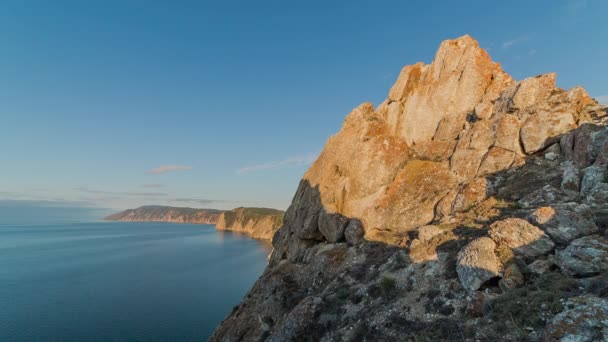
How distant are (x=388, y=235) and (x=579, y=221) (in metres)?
15.7

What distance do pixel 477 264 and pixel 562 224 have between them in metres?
5.60

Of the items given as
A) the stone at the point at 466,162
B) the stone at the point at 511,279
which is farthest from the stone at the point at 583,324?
the stone at the point at 466,162

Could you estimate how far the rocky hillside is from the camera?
1428cm

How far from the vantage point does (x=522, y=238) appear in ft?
56.3

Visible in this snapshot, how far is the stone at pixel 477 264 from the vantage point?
16188mm

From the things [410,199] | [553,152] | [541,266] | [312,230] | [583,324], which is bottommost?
[583,324]

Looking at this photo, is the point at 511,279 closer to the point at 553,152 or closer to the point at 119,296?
the point at 553,152

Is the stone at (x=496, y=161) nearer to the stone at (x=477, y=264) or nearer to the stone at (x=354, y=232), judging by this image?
the stone at (x=354, y=232)

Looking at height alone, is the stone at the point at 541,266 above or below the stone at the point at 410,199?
below

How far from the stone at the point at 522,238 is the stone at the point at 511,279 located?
1.78m

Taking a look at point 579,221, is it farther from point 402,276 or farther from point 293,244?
point 293,244

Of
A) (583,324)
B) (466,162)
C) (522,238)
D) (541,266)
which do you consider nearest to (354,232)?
(466,162)

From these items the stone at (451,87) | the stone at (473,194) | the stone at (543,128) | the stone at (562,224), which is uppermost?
the stone at (451,87)

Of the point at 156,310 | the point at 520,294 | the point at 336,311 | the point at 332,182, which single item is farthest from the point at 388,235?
the point at 156,310
